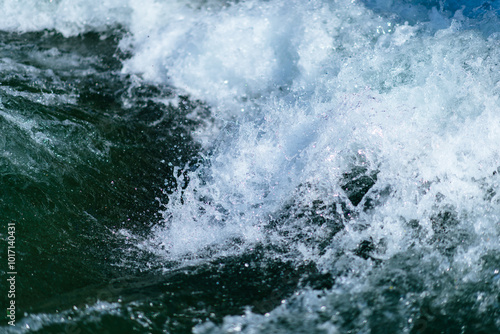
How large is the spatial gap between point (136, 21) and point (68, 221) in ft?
5.76

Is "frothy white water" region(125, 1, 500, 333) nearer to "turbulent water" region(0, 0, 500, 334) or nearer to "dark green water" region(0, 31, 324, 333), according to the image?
"turbulent water" region(0, 0, 500, 334)

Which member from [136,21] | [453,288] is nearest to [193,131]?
Answer: [136,21]

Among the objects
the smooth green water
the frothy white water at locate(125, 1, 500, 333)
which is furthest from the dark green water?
the frothy white water at locate(125, 1, 500, 333)

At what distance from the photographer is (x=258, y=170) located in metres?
2.66

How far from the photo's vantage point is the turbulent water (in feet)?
7.02

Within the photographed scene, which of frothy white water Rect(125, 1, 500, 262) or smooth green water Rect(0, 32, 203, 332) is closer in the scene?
smooth green water Rect(0, 32, 203, 332)

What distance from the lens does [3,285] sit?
2264 millimetres

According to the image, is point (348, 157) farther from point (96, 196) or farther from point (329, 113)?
point (96, 196)

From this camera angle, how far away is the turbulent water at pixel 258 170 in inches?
84.2

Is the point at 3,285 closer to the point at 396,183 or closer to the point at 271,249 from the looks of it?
the point at 271,249

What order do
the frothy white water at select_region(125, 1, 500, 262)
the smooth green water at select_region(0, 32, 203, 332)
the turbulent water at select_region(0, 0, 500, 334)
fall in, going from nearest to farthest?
1. the turbulent water at select_region(0, 0, 500, 334)
2. the smooth green water at select_region(0, 32, 203, 332)
3. the frothy white water at select_region(125, 1, 500, 262)

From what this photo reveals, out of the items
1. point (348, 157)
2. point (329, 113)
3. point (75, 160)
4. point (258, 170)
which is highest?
point (75, 160)

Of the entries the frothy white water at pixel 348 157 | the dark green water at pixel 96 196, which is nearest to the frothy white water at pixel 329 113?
the frothy white water at pixel 348 157

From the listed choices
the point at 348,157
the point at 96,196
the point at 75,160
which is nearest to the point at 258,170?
the point at 348,157
